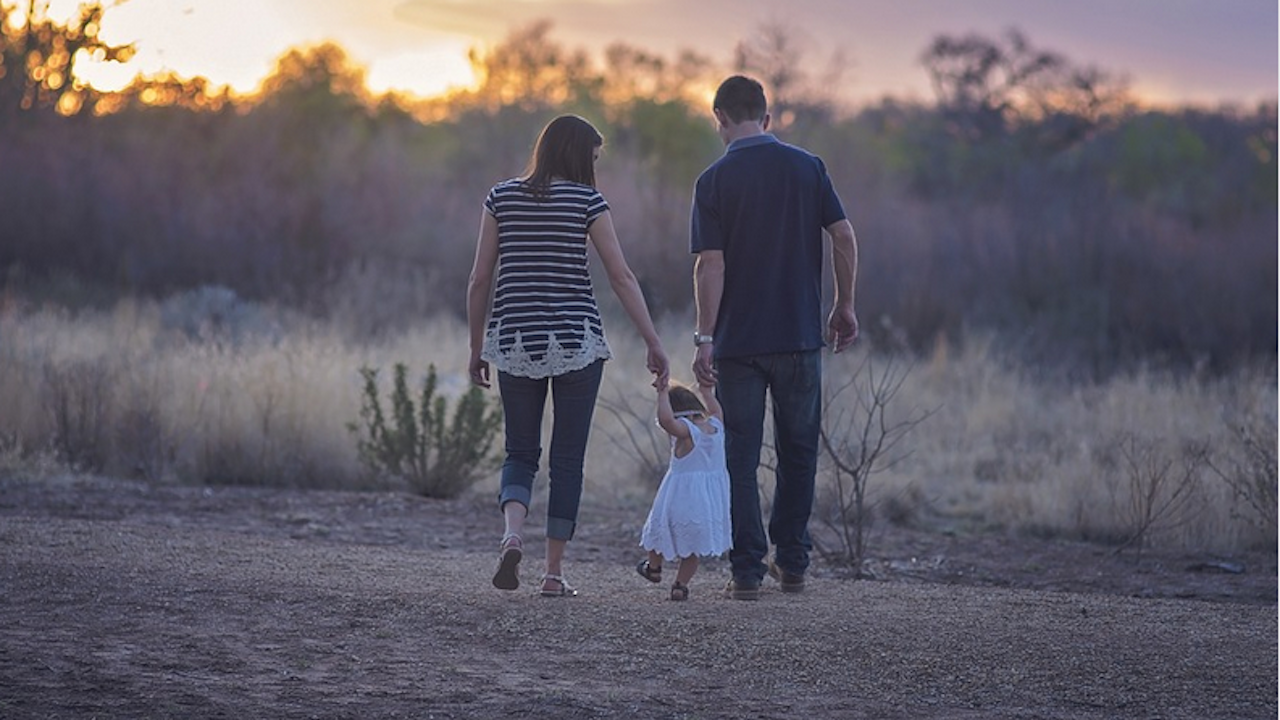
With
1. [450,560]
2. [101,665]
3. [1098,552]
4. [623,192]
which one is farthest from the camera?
[623,192]

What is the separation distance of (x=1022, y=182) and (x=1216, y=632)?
25043 millimetres

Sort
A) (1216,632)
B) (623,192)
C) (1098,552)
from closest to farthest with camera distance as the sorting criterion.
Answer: (1216,632)
(1098,552)
(623,192)

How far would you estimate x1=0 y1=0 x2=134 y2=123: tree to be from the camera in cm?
1463

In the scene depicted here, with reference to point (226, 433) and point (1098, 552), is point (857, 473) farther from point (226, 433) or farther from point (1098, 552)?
point (226, 433)

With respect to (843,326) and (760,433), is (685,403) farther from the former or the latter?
(843,326)

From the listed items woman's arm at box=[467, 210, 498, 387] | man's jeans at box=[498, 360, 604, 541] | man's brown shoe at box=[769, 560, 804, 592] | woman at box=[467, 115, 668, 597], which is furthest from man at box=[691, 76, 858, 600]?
woman's arm at box=[467, 210, 498, 387]

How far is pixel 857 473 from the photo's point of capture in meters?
8.64

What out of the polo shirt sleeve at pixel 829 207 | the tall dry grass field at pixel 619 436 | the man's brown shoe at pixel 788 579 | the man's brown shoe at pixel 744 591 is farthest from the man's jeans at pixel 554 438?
the tall dry grass field at pixel 619 436

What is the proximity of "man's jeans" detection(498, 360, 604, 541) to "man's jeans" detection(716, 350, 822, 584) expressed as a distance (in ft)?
Result: 1.90

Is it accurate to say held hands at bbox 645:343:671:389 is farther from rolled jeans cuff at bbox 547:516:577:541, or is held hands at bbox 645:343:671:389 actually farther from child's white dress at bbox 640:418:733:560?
rolled jeans cuff at bbox 547:516:577:541

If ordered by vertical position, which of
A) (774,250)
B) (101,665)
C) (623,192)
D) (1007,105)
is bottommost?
(101,665)

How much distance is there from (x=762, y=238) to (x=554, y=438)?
113cm

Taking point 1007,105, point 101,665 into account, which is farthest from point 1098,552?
point 1007,105

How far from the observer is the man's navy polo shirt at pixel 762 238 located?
21.9 feet
